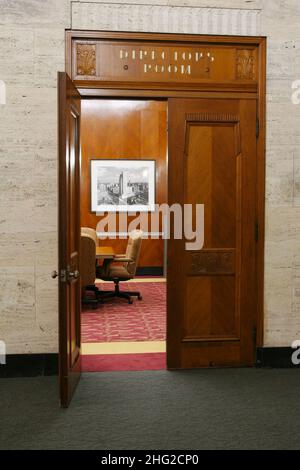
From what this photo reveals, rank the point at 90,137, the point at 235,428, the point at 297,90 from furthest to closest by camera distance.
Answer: the point at 90,137 < the point at 297,90 < the point at 235,428

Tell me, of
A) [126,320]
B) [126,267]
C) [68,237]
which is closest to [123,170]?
[126,267]

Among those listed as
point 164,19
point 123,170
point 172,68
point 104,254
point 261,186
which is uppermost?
point 164,19

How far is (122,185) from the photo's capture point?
1117 cm

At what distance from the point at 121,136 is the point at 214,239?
6.57 meters

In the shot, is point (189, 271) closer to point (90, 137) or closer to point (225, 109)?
point (225, 109)

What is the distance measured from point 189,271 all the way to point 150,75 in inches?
67.2

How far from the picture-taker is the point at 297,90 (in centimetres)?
495

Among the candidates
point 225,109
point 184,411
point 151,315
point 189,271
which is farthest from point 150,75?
point 151,315

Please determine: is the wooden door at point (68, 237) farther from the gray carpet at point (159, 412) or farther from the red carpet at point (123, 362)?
the red carpet at point (123, 362)

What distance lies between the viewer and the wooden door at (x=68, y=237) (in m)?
3.89

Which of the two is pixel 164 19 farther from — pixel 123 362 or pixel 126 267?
pixel 126 267

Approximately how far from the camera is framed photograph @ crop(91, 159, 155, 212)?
11.1m

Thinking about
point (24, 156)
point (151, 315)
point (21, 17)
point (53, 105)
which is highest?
point (21, 17)

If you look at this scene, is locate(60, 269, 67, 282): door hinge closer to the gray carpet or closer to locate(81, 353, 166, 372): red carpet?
the gray carpet
